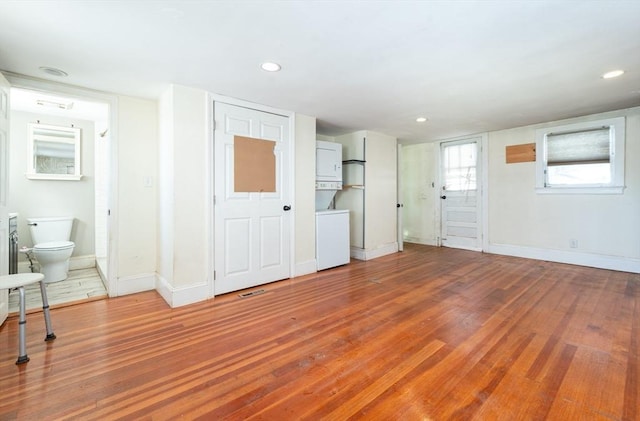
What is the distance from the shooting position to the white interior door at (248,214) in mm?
3076

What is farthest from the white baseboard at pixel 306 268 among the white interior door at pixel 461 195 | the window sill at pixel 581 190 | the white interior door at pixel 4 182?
the window sill at pixel 581 190

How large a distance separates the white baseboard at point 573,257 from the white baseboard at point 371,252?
6.12 feet

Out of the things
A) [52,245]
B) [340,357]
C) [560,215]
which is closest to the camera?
[340,357]

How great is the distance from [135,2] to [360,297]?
9.67 feet

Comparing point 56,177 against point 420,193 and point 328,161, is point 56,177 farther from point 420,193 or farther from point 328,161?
point 420,193

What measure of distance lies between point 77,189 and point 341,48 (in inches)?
169

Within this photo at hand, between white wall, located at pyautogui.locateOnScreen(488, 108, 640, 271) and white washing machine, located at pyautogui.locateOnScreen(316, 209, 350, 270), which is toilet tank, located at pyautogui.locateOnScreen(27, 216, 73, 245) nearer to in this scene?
white washing machine, located at pyautogui.locateOnScreen(316, 209, 350, 270)

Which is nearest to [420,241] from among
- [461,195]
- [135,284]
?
[461,195]

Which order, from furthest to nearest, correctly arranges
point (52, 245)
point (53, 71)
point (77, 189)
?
point (77, 189) → point (52, 245) → point (53, 71)

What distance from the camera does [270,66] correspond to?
2.38 m

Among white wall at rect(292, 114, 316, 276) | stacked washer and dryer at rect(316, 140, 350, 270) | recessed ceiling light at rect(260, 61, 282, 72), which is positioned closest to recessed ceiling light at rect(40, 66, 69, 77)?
recessed ceiling light at rect(260, 61, 282, 72)

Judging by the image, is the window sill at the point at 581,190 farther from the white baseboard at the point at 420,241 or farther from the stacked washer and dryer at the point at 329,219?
the stacked washer and dryer at the point at 329,219

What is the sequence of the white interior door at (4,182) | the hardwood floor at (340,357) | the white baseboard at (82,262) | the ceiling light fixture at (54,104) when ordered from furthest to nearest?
the white baseboard at (82,262), the ceiling light fixture at (54,104), the white interior door at (4,182), the hardwood floor at (340,357)

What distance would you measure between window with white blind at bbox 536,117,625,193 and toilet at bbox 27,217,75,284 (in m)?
6.95
